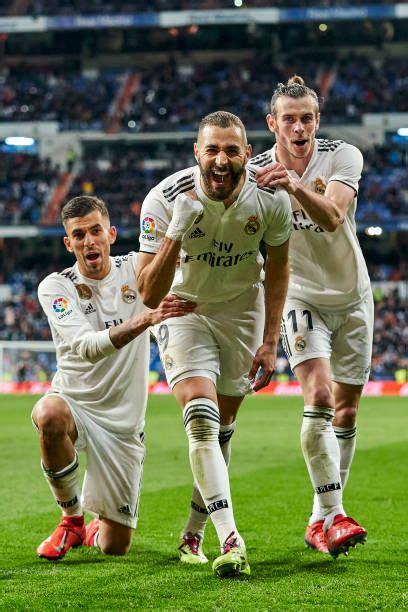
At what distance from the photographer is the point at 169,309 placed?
17.7 ft

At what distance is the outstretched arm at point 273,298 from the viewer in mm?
5797

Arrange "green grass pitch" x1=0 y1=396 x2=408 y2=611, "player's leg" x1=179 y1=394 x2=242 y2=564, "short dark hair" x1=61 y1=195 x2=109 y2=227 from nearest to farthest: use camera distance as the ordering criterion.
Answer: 1. "green grass pitch" x1=0 y1=396 x2=408 y2=611
2. "player's leg" x1=179 y1=394 x2=242 y2=564
3. "short dark hair" x1=61 y1=195 x2=109 y2=227

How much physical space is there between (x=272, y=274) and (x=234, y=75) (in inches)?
1575

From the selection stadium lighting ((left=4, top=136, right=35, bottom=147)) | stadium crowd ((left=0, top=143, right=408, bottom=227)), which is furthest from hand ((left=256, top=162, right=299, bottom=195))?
stadium lighting ((left=4, top=136, right=35, bottom=147))

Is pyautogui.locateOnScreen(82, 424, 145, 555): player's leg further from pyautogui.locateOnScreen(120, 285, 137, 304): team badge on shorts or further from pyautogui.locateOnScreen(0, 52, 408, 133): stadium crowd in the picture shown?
pyautogui.locateOnScreen(0, 52, 408, 133): stadium crowd

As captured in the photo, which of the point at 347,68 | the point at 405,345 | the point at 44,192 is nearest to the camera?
the point at 405,345

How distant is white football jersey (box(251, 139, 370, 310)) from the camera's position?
21.4 ft

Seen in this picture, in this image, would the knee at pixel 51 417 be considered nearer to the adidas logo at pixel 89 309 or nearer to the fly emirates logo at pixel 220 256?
the adidas logo at pixel 89 309

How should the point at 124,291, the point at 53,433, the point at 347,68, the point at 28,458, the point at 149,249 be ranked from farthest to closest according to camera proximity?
the point at 347,68
the point at 28,458
the point at 124,291
the point at 53,433
the point at 149,249

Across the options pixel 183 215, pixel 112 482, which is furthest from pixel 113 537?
pixel 183 215

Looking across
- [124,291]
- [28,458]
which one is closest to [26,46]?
[28,458]

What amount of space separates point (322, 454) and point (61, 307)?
171 cm

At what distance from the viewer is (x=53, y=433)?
613 cm

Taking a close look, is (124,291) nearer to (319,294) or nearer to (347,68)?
(319,294)
